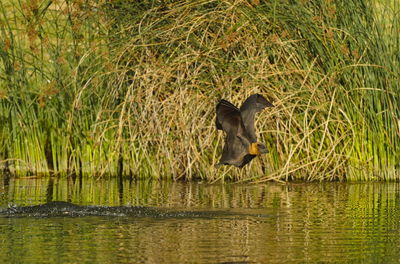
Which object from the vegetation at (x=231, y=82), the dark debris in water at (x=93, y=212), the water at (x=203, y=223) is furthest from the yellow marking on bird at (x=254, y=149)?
the vegetation at (x=231, y=82)

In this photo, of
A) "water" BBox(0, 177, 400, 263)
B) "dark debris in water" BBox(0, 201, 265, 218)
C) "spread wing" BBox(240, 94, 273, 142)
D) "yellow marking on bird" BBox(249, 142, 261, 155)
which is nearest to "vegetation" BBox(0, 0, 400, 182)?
"water" BBox(0, 177, 400, 263)

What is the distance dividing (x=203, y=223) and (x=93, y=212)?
1.14 meters

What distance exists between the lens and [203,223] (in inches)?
356

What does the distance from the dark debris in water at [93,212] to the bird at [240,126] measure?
742mm

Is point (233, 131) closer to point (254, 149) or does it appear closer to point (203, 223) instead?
point (254, 149)

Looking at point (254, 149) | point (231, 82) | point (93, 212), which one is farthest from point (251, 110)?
A: point (231, 82)

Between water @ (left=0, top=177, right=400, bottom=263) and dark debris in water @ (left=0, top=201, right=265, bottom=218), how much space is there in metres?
0.01

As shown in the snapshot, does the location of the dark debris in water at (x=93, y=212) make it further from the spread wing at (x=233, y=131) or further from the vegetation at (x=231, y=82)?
the vegetation at (x=231, y=82)

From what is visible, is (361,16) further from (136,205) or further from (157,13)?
(136,205)

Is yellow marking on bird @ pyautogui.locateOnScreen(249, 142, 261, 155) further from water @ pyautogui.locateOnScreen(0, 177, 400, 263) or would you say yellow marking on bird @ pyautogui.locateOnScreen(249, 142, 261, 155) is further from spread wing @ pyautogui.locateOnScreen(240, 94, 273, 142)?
water @ pyautogui.locateOnScreen(0, 177, 400, 263)

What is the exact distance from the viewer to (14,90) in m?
13.4

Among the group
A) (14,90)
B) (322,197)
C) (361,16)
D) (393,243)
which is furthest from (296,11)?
(393,243)

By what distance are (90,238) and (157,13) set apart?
5.52 meters

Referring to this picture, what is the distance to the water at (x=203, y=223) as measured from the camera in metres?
7.31
